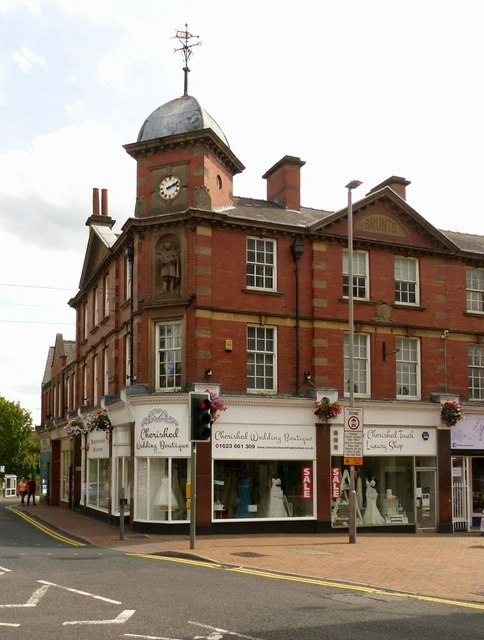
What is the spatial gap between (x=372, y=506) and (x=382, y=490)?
0.68 meters

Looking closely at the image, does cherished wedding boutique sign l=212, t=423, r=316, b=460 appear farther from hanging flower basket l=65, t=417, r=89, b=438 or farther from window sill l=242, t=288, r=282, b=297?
hanging flower basket l=65, t=417, r=89, b=438

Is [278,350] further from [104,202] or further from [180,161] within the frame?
[104,202]

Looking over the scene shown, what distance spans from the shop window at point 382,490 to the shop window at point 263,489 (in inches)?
49.8

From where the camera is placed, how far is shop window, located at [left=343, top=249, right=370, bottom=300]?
2752 cm

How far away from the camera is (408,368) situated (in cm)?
2798

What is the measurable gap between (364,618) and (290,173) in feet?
69.5

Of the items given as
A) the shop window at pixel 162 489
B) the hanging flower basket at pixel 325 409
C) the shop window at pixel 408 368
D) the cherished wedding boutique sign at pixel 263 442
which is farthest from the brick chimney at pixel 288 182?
the shop window at pixel 162 489

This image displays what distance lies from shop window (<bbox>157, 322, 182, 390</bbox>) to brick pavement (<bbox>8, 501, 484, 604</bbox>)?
4757 millimetres

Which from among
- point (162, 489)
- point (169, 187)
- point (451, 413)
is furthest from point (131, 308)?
point (451, 413)

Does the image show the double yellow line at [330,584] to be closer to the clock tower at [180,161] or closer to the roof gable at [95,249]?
the clock tower at [180,161]

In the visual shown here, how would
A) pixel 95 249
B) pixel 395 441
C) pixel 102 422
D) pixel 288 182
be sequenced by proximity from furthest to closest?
pixel 95 249, pixel 288 182, pixel 102 422, pixel 395 441

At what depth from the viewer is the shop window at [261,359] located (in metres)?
25.6

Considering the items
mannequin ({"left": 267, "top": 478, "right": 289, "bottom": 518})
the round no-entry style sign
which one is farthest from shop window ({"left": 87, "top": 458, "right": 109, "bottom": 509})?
the round no-entry style sign

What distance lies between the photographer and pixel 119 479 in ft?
91.5
